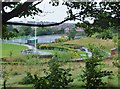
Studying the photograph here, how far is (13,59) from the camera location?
3541mm

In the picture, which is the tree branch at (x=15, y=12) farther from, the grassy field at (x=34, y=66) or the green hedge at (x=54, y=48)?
the green hedge at (x=54, y=48)

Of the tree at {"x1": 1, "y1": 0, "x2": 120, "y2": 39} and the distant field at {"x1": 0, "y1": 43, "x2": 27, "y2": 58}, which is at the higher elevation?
the tree at {"x1": 1, "y1": 0, "x2": 120, "y2": 39}

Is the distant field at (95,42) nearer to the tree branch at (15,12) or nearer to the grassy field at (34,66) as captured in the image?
the grassy field at (34,66)

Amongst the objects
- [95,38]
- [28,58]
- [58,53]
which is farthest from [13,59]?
[95,38]

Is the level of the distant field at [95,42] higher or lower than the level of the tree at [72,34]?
lower

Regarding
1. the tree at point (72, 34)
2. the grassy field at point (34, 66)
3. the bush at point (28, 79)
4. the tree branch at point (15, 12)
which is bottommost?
the bush at point (28, 79)

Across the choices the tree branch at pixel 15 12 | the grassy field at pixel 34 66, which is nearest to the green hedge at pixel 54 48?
the grassy field at pixel 34 66

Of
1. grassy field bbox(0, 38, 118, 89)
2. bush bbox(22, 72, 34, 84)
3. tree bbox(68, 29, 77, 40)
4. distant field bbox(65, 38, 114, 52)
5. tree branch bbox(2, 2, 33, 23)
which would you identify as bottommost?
bush bbox(22, 72, 34, 84)

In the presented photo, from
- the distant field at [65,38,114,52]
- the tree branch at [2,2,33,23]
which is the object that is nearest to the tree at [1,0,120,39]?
the tree branch at [2,2,33,23]

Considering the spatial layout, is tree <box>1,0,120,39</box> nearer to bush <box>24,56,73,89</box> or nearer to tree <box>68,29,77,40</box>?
tree <box>68,29,77,40</box>

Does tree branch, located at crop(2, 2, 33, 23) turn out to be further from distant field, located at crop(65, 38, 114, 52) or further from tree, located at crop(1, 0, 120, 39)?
distant field, located at crop(65, 38, 114, 52)

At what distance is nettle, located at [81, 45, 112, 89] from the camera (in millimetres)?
3559

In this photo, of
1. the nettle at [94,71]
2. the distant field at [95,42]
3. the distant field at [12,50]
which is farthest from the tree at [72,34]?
the distant field at [12,50]

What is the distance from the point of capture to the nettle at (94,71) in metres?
3.56
